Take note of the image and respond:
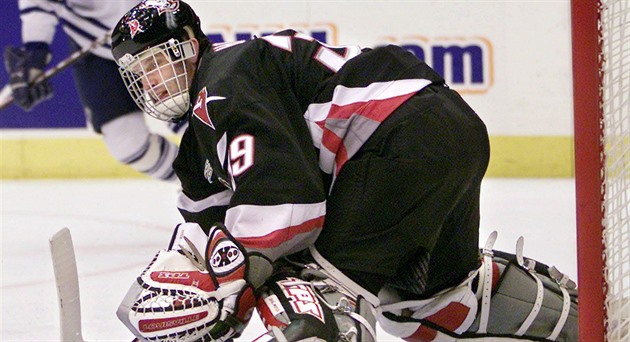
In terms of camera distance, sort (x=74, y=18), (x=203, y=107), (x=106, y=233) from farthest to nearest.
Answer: (x=74, y=18) → (x=106, y=233) → (x=203, y=107)

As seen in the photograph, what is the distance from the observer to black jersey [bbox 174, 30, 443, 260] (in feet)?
5.32

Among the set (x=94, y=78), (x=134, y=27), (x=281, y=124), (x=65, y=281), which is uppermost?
(x=134, y=27)

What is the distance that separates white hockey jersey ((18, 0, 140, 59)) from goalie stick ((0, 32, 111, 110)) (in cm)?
2

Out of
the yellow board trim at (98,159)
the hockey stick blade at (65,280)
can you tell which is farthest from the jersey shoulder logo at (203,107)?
the yellow board trim at (98,159)

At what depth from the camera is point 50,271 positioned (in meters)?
3.15

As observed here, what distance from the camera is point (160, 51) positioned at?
1834 millimetres

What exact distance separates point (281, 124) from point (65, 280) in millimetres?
569

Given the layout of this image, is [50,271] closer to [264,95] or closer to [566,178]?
[264,95]

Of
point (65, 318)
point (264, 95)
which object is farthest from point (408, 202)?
point (65, 318)

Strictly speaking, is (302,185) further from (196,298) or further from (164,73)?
(164,73)

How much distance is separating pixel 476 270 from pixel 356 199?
0.39 metres

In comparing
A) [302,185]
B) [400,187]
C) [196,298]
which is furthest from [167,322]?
[400,187]

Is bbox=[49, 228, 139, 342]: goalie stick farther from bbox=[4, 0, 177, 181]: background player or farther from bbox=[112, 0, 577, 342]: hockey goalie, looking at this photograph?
bbox=[4, 0, 177, 181]: background player

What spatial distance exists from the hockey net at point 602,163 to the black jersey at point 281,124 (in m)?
0.31
